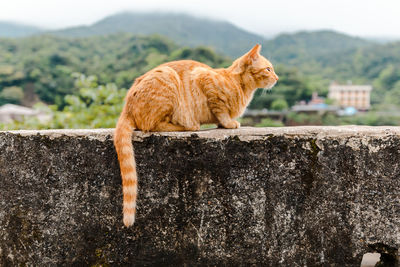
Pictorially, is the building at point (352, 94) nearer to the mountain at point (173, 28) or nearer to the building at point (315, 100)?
the building at point (315, 100)

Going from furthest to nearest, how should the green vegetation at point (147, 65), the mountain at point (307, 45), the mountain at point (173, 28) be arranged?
the mountain at point (173, 28), the mountain at point (307, 45), the green vegetation at point (147, 65)

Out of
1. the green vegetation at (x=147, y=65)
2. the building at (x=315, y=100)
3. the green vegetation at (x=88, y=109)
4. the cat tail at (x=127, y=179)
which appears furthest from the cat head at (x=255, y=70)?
the building at (x=315, y=100)

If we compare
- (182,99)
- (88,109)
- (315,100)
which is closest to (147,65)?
(88,109)

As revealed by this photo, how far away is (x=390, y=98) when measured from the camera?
46875mm

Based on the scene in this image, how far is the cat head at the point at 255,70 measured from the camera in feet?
7.85

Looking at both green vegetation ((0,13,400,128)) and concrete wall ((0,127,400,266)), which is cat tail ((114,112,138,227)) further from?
green vegetation ((0,13,400,128))

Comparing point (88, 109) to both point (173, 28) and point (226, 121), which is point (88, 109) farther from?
point (173, 28)

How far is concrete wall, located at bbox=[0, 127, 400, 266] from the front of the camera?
74.0 inches

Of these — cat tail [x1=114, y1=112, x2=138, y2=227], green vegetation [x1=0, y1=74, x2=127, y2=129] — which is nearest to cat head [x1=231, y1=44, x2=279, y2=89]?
cat tail [x1=114, y1=112, x2=138, y2=227]

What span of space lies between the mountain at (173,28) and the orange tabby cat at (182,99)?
6236 centimetres

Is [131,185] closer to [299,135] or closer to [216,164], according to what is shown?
[216,164]

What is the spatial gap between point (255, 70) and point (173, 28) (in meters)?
75.7

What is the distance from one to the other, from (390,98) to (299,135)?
52634 millimetres

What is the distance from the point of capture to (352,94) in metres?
51.8
